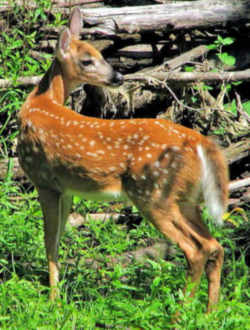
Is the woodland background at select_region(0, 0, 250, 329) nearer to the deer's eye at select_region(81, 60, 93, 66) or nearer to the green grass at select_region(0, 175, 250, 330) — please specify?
the green grass at select_region(0, 175, 250, 330)

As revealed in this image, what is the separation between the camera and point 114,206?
260 inches

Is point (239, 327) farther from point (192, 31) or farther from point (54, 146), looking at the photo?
point (192, 31)

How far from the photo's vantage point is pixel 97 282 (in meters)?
5.21

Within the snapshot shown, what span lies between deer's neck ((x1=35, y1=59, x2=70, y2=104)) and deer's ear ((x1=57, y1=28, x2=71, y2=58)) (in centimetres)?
10

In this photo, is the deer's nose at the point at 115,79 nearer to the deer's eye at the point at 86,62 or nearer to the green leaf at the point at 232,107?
the deer's eye at the point at 86,62

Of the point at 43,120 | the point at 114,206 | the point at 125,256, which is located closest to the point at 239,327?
the point at 125,256

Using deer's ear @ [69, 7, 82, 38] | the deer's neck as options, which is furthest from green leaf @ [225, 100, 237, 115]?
the deer's neck

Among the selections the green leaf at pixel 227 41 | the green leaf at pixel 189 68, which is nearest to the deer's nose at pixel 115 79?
the green leaf at pixel 189 68

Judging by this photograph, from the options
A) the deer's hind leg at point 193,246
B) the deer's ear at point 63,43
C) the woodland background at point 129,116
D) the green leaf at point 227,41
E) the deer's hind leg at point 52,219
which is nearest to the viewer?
the woodland background at point 129,116

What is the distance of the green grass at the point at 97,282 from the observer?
4328mm

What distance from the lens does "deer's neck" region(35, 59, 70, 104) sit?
5816 millimetres

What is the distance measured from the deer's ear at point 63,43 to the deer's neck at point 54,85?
4.0 inches

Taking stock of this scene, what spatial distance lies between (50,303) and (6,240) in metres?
1.12

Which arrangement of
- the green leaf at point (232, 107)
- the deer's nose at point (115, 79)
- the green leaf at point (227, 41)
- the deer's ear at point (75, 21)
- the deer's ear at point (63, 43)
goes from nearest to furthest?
the deer's ear at point (63, 43)
the deer's nose at point (115, 79)
the deer's ear at point (75, 21)
the green leaf at point (232, 107)
the green leaf at point (227, 41)
